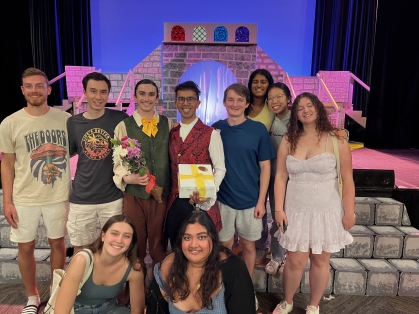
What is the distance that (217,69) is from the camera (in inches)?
276

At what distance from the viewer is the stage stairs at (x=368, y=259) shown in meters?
2.75

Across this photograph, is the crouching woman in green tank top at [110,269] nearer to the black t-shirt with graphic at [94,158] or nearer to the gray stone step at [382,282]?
the black t-shirt with graphic at [94,158]

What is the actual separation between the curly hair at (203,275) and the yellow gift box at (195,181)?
0.26 metres

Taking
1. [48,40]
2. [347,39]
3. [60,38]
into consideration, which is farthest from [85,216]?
[347,39]

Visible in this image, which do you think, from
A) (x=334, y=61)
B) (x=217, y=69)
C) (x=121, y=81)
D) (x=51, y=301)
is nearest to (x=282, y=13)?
(x=334, y=61)

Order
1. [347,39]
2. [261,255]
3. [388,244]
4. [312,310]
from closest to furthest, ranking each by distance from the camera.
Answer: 1. [312,310]
2. [261,255]
3. [388,244]
4. [347,39]

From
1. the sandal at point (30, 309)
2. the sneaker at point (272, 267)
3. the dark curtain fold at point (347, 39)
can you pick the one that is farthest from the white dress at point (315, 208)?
the dark curtain fold at point (347, 39)

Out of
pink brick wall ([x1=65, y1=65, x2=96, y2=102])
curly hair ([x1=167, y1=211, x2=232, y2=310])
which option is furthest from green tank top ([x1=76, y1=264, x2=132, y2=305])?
pink brick wall ([x1=65, y1=65, x2=96, y2=102])

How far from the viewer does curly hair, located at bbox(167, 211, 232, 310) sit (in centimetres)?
162

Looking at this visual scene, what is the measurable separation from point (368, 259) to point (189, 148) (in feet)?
6.62

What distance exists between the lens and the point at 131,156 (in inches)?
75.5

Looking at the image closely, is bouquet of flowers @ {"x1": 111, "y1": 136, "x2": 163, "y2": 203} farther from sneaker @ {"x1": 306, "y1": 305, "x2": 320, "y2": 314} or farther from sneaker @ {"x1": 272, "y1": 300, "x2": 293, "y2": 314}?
sneaker @ {"x1": 306, "y1": 305, "x2": 320, "y2": 314}

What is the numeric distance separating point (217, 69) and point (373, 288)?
523cm

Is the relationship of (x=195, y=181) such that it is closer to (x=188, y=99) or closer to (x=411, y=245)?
(x=188, y=99)
